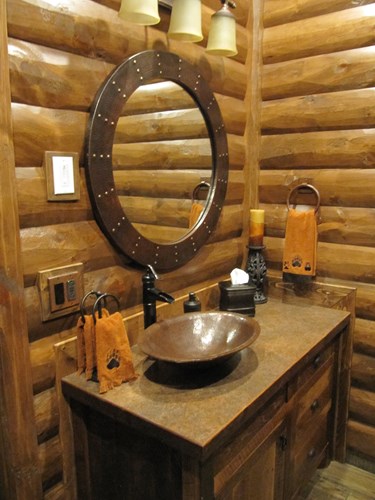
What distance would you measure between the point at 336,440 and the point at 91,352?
1496 millimetres

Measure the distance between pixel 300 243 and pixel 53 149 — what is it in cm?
129

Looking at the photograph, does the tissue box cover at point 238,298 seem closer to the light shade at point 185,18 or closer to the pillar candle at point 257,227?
the pillar candle at point 257,227

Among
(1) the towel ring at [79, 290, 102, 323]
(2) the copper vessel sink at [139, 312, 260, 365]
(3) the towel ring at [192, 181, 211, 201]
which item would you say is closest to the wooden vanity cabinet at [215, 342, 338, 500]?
(2) the copper vessel sink at [139, 312, 260, 365]

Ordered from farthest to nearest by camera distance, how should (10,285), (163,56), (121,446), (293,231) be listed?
(293,231) < (163,56) < (121,446) < (10,285)

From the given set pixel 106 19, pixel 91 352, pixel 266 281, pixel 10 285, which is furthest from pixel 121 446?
pixel 106 19

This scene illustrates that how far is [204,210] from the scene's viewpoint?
194 centimetres

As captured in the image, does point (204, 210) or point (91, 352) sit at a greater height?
point (204, 210)

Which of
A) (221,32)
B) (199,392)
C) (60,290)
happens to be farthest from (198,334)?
(221,32)

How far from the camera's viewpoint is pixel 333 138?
77.9 inches

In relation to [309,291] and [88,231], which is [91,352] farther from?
[309,291]

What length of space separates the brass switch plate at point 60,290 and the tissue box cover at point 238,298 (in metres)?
0.73

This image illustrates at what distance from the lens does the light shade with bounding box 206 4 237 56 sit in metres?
1.68

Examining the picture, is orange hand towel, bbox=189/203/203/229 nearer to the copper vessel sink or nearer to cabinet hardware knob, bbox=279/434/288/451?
the copper vessel sink

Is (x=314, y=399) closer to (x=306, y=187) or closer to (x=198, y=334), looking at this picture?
(x=198, y=334)
